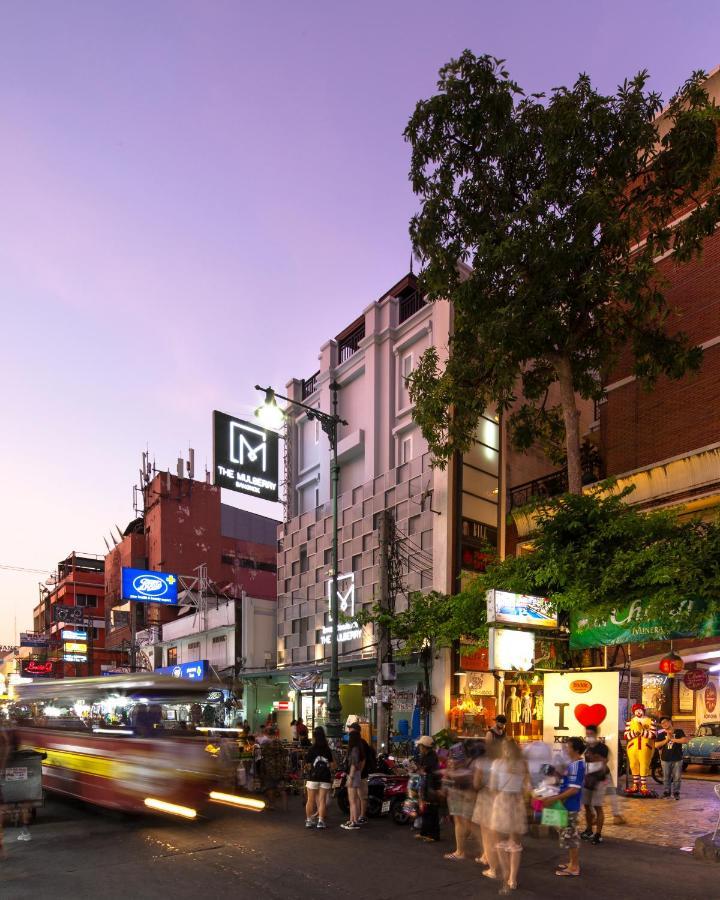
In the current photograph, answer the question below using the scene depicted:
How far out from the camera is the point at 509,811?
9.41m

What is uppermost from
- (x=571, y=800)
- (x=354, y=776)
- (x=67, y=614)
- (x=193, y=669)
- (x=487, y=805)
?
(x=487, y=805)

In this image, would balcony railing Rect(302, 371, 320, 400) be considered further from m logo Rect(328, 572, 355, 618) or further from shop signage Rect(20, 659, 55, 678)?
shop signage Rect(20, 659, 55, 678)

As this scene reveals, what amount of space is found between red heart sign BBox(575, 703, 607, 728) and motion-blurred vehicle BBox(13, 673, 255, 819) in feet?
22.0

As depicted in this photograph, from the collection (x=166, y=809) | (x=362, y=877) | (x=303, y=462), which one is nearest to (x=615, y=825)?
(x=362, y=877)

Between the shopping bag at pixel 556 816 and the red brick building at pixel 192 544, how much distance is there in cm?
4830

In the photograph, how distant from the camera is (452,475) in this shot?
2716 cm

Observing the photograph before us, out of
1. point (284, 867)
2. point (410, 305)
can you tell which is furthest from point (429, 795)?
point (410, 305)

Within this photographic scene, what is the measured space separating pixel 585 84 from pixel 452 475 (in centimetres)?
1324

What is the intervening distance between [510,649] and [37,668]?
7745 centimetres

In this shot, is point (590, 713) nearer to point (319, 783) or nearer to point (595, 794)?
point (595, 794)

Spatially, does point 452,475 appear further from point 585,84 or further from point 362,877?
point 362,877

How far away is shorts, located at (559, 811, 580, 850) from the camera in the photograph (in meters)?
10.1

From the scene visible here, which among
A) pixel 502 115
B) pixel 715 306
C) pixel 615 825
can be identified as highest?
pixel 502 115

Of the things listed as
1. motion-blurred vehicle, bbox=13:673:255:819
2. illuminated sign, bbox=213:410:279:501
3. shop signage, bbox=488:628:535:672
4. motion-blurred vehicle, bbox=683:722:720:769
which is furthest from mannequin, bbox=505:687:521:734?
motion-blurred vehicle, bbox=13:673:255:819
